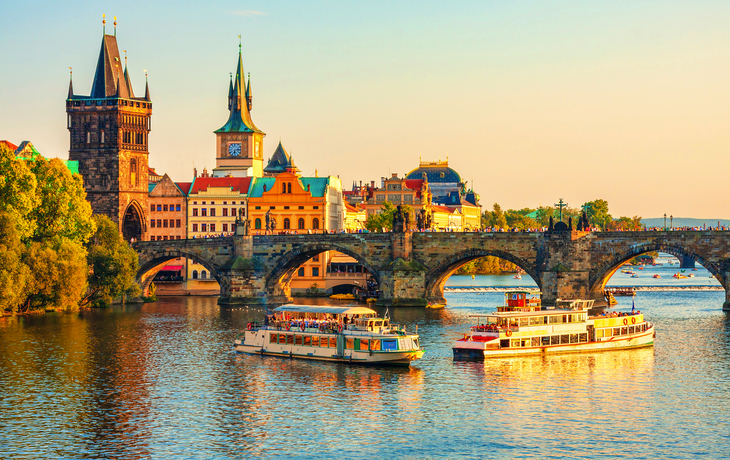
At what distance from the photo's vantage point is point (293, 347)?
2657 inches

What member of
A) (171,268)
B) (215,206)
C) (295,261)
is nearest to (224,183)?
(215,206)

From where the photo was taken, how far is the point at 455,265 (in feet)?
344

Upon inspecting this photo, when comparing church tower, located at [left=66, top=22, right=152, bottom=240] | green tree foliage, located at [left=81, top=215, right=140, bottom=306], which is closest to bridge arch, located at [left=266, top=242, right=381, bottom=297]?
green tree foliage, located at [left=81, top=215, right=140, bottom=306]

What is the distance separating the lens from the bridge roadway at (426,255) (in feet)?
316

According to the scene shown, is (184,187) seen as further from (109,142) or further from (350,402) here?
(350,402)

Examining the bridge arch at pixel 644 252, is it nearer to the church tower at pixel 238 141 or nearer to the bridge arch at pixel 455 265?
the bridge arch at pixel 455 265

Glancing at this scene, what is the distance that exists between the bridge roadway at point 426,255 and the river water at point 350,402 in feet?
60.7

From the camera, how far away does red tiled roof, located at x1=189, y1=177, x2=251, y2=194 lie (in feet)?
448

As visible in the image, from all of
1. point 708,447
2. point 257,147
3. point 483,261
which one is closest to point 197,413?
point 708,447

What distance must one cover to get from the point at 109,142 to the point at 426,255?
52.4 meters

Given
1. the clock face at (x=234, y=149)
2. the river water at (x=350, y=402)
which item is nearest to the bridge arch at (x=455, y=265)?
the river water at (x=350, y=402)

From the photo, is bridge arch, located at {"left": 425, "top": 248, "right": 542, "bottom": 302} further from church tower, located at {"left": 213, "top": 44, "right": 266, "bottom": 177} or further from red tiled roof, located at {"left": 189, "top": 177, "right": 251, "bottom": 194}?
church tower, located at {"left": 213, "top": 44, "right": 266, "bottom": 177}

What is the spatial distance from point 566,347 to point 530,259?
30.7 m

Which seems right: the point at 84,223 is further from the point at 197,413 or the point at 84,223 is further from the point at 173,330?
the point at 197,413
